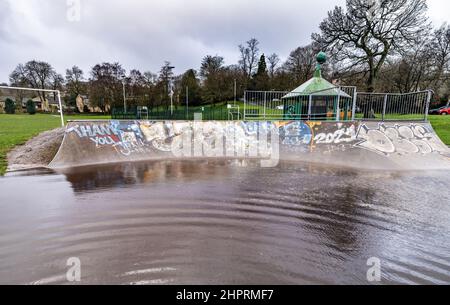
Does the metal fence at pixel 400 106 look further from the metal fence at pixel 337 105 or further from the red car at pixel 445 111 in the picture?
the red car at pixel 445 111

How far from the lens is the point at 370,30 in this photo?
2248cm

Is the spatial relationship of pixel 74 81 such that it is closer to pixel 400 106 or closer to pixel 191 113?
pixel 191 113

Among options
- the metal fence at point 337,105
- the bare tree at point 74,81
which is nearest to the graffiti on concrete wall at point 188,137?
the metal fence at point 337,105

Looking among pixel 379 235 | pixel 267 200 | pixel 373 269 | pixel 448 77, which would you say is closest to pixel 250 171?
pixel 267 200

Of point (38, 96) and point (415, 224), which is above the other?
point (38, 96)

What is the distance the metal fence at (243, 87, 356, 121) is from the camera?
14184mm

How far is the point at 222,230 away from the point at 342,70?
27.4m

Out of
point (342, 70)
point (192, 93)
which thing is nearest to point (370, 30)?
point (342, 70)

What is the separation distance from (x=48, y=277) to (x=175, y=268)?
165 cm

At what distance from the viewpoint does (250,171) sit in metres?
8.82

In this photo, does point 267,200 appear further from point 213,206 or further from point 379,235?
point 379,235

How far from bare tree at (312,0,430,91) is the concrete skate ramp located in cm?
1603

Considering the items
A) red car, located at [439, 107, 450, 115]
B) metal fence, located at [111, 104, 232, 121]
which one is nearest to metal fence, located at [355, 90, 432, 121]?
metal fence, located at [111, 104, 232, 121]

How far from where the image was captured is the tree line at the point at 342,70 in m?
21.9
